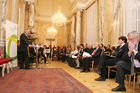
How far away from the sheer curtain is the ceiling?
429 centimetres

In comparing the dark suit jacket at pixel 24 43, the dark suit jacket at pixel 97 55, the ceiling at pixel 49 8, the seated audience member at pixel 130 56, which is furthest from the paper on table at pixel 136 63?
the ceiling at pixel 49 8

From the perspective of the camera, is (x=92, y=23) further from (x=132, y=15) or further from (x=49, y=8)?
(x=49, y=8)

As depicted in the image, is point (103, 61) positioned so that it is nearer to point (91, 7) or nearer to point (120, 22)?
point (120, 22)

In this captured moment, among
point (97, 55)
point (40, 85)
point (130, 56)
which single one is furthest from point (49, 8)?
point (130, 56)

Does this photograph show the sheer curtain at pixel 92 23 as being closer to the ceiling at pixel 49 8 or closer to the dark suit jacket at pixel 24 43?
the ceiling at pixel 49 8

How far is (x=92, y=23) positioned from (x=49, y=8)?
7894mm

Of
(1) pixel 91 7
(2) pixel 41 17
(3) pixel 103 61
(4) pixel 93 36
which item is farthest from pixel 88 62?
(2) pixel 41 17

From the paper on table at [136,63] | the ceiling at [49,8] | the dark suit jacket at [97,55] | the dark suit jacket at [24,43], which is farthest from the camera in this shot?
the ceiling at [49,8]

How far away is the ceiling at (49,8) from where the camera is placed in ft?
49.6

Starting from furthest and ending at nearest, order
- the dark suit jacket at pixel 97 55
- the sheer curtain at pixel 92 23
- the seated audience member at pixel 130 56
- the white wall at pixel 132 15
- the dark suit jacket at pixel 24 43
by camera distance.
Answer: the sheer curtain at pixel 92 23 → the dark suit jacket at pixel 24 43 → the dark suit jacket at pixel 97 55 → the white wall at pixel 132 15 → the seated audience member at pixel 130 56

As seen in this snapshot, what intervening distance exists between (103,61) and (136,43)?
1386 mm

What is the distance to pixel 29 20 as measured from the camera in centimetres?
1033

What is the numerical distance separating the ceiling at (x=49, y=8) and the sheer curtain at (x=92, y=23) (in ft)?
14.1

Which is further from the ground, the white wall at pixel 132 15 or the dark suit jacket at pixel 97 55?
the white wall at pixel 132 15
